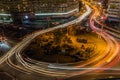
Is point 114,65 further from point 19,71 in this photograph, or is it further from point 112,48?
point 19,71

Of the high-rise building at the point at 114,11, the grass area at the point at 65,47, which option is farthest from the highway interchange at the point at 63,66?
the high-rise building at the point at 114,11

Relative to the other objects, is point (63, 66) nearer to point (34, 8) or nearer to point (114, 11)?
point (114, 11)

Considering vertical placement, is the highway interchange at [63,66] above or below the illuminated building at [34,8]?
below

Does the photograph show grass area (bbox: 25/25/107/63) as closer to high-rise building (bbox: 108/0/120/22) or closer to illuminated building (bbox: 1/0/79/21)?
high-rise building (bbox: 108/0/120/22)

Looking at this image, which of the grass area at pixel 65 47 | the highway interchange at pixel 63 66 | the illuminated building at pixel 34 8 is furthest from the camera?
the illuminated building at pixel 34 8

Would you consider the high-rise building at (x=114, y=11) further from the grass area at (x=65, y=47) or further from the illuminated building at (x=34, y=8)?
the illuminated building at (x=34, y=8)

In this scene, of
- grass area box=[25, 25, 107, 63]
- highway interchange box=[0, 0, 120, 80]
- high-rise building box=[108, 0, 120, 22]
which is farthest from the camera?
high-rise building box=[108, 0, 120, 22]

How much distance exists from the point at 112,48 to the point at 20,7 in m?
61.3

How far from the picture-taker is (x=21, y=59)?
67.5m

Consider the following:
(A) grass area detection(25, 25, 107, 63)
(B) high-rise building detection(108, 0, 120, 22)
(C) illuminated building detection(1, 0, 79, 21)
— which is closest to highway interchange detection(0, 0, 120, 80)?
(A) grass area detection(25, 25, 107, 63)

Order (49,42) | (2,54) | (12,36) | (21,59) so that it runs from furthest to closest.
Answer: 1. (12,36)
2. (49,42)
3. (2,54)
4. (21,59)

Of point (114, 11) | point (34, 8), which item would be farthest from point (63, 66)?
point (34, 8)

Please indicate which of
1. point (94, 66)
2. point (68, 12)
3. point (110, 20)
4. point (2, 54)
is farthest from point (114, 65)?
point (68, 12)

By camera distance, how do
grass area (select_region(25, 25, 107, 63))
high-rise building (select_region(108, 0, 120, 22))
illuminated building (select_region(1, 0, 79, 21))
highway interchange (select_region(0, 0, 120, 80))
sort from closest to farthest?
highway interchange (select_region(0, 0, 120, 80)) → grass area (select_region(25, 25, 107, 63)) → high-rise building (select_region(108, 0, 120, 22)) → illuminated building (select_region(1, 0, 79, 21))
